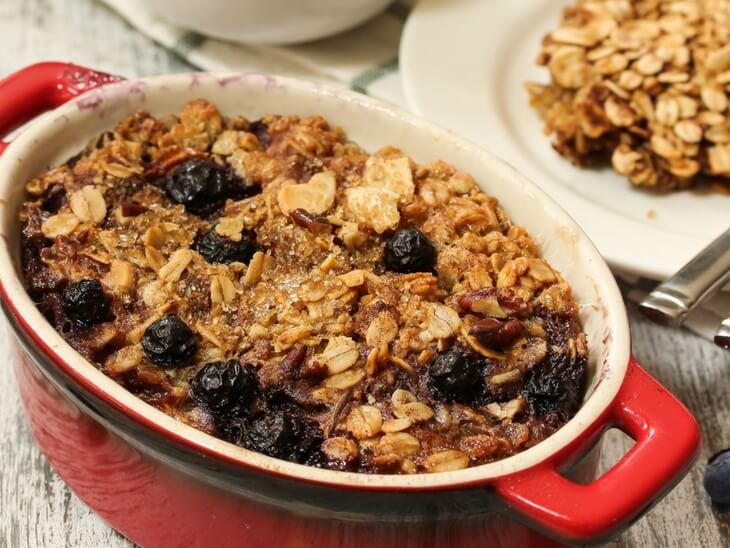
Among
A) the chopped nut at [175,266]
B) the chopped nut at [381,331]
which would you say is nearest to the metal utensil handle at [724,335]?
the chopped nut at [381,331]

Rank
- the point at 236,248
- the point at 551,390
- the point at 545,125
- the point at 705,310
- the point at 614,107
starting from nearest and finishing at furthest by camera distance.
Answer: the point at 551,390 → the point at 236,248 → the point at 705,310 → the point at 614,107 → the point at 545,125

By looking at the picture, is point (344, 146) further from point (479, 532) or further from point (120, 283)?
point (479, 532)

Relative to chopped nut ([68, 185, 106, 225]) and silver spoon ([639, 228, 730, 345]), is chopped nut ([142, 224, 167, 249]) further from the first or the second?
silver spoon ([639, 228, 730, 345])

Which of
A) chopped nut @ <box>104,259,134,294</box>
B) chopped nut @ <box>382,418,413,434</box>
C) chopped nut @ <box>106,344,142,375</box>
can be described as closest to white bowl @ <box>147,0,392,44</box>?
chopped nut @ <box>104,259,134,294</box>

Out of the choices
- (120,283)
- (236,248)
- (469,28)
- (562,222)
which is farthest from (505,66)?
(120,283)

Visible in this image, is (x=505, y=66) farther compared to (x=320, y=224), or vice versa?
(x=505, y=66)

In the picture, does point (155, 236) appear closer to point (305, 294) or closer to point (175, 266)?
point (175, 266)
